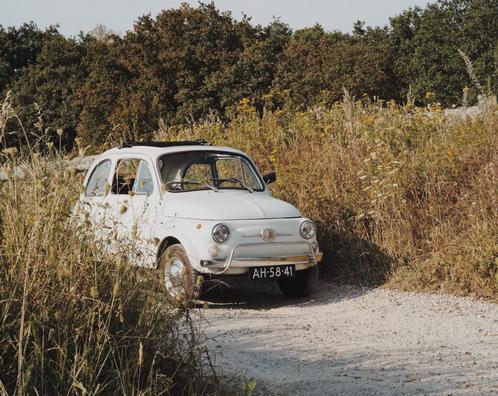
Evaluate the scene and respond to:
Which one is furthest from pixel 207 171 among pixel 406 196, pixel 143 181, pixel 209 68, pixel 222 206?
pixel 209 68

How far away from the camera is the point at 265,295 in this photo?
10.5 m

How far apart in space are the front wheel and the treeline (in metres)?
20.0

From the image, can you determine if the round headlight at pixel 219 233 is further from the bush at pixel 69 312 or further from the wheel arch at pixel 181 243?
the bush at pixel 69 312

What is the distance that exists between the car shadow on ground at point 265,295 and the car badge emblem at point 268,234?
63 cm

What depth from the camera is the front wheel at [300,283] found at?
9.76 m

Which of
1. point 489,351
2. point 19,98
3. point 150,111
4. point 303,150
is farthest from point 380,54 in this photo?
point 489,351

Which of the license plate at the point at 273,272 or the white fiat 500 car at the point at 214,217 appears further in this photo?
the license plate at the point at 273,272

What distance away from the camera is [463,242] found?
983cm

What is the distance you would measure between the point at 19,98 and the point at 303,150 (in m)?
37.7

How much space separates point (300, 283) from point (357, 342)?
259cm

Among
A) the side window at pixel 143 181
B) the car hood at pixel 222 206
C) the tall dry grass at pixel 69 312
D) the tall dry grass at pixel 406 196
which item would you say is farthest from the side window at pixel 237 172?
the tall dry grass at pixel 69 312

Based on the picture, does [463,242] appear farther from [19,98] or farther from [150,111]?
[19,98]

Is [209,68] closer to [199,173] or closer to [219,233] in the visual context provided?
[199,173]

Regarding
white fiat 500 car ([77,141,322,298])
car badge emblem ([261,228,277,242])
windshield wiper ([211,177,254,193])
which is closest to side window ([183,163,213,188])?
white fiat 500 car ([77,141,322,298])
